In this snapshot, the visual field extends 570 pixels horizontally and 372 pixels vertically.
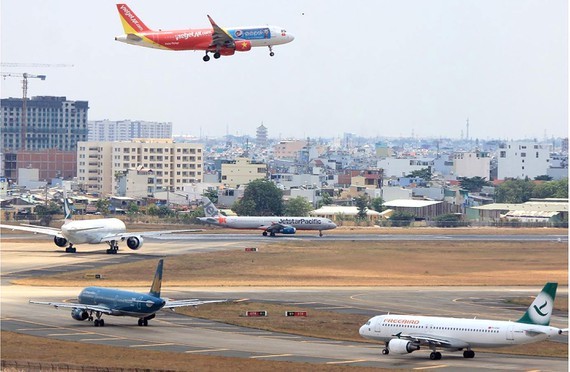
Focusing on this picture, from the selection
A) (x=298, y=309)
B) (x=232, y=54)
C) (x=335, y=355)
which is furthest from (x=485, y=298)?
(x=232, y=54)

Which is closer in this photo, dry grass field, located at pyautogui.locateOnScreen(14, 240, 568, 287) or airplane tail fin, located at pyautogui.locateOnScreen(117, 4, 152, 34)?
airplane tail fin, located at pyautogui.locateOnScreen(117, 4, 152, 34)

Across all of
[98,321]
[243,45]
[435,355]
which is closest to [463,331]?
[435,355]

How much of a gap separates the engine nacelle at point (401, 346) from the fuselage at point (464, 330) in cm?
166

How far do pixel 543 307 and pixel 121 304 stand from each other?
41.8 meters

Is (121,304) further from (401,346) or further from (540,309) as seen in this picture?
(540,309)

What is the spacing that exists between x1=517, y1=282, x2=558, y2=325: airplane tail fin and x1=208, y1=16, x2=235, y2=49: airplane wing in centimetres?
3332

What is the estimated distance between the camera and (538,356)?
11069cm

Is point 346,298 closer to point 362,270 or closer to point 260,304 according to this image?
point 260,304

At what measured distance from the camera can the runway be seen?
106188 millimetres

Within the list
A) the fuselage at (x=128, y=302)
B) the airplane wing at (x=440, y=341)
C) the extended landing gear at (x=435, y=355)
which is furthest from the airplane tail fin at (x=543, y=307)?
the fuselage at (x=128, y=302)

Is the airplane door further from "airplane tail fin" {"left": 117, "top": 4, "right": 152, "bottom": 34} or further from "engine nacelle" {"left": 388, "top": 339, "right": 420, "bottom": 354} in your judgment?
"airplane tail fin" {"left": 117, "top": 4, "right": 152, "bottom": 34}

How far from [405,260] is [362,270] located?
50.4 ft


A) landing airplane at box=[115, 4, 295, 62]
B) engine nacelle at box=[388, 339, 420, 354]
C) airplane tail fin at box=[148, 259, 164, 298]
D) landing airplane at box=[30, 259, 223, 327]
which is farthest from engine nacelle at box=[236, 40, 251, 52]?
engine nacelle at box=[388, 339, 420, 354]

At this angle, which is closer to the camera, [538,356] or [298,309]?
[538,356]
